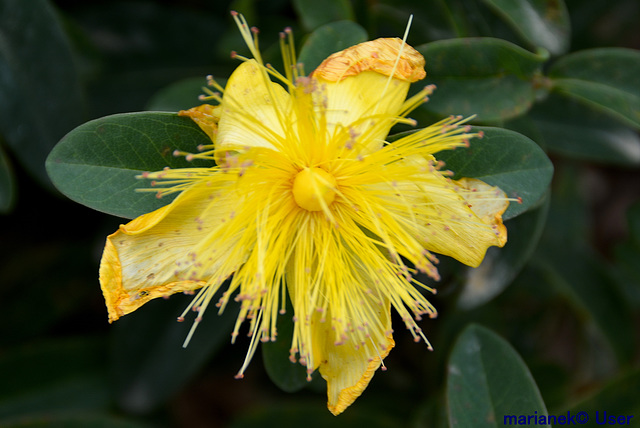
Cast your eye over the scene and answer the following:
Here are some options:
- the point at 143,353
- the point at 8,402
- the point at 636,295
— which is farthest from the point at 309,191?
the point at 636,295

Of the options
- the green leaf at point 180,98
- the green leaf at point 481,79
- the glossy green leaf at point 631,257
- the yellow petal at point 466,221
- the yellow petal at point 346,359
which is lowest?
the glossy green leaf at point 631,257

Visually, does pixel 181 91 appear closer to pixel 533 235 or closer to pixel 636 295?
pixel 533 235

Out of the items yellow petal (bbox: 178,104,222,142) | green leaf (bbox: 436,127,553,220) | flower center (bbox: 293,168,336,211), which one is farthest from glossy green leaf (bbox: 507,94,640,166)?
yellow petal (bbox: 178,104,222,142)

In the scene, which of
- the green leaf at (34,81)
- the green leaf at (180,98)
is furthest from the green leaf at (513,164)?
the green leaf at (34,81)

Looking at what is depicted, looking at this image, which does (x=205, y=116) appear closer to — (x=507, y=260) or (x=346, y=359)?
(x=346, y=359)

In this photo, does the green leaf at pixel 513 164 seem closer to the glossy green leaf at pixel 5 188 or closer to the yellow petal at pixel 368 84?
the yellow petal at pixel 368 84

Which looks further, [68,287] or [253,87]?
[68,287]

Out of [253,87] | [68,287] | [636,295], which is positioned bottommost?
[636,295]

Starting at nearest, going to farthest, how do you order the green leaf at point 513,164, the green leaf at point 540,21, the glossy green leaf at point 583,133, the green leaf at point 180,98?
the green leaf at point 513,164, the green leaf at point 540,21, the green leaf at point 180,98, the glossy green leaf at point 583,133
